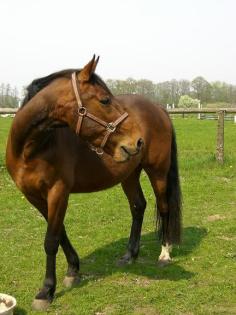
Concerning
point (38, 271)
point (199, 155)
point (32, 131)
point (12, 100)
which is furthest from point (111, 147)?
point (12, 100)

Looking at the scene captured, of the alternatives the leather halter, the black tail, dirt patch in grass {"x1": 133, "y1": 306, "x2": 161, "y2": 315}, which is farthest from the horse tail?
the leather halter

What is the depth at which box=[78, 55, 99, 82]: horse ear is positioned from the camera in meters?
3.32

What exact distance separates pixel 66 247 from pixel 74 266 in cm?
21

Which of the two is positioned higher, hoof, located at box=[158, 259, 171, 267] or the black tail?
the black tail

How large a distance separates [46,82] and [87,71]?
1.79ft

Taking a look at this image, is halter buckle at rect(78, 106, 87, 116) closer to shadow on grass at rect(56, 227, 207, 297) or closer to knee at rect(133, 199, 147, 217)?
shadow on grass at rect(56, 227, 207, 297)

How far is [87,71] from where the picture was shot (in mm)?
3359

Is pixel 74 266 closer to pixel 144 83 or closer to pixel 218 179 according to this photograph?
pixel 218 179

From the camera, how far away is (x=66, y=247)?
464cm

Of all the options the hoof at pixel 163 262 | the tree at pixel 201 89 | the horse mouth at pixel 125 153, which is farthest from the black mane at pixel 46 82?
the tree at pixel 201 89

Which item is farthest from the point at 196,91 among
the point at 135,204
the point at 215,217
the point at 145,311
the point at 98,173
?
the point at 145,311

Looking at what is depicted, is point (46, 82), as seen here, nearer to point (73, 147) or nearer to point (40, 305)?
point (73, 147)

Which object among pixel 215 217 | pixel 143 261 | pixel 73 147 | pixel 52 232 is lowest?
pixel 143 261

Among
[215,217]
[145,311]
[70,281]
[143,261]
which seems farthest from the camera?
[215,217]
